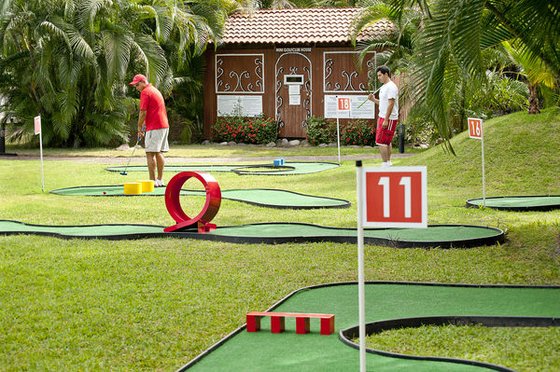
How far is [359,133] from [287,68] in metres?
2.86

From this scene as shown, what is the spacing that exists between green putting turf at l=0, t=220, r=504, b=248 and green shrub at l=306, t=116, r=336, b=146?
15435 millimetres

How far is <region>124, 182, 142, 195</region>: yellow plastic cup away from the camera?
1381 centimetres

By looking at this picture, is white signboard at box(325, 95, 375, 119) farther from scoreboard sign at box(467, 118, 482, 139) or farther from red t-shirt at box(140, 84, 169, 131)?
scoreboard sign at box(467, 118, 482, 139)

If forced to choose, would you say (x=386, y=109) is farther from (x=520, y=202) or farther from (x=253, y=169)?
(x=253, y=169)

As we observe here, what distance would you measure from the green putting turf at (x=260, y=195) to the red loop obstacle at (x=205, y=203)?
86.1 inches

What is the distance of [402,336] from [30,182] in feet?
37.3

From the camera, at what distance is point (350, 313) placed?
627 cm

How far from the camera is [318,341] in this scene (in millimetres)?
5539

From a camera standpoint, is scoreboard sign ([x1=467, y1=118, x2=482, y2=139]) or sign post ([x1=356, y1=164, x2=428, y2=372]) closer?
sign post ([x1=356, y1=164, x2=428, y2=372])

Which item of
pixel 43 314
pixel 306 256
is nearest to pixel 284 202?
pixel 306 256

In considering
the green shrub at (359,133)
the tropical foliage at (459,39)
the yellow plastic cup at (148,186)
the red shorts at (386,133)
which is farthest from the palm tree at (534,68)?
the green shrub at (359,133)

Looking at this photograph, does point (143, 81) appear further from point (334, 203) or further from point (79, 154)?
point (79, 154)

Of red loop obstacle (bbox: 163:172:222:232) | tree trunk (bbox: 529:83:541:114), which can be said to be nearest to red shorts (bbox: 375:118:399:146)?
tree trunk (bbox: 529:83:541:114)

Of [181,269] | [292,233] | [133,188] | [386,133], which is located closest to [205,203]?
[292,233]
